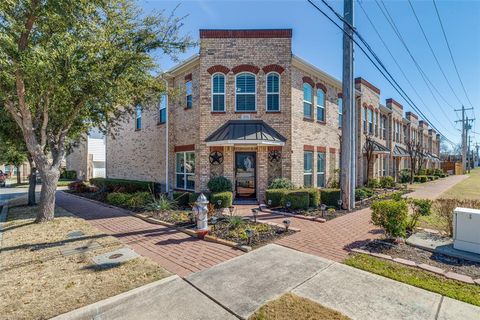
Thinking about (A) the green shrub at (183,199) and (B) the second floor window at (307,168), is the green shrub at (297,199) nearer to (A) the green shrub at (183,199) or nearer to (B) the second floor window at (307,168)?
(B) the second floor window at (307,168)

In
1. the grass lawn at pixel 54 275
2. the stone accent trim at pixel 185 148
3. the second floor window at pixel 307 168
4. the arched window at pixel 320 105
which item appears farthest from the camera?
the arched window at pixel 320 105

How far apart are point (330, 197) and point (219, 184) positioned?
5.24 metres

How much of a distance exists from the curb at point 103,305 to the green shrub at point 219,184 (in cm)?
744

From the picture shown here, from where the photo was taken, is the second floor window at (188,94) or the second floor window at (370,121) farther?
the second floor window at (370,121)

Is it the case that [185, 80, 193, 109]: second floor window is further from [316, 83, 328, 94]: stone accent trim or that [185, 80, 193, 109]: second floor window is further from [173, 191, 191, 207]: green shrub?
[316, 83, 328, 94]: stone accent trim

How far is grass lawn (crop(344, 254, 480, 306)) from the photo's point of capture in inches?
159

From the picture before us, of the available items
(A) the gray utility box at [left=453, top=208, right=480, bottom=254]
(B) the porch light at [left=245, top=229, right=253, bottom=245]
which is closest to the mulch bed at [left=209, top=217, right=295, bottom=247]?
A: (B) the porch light at [left=245, top=229, right=253, bottom=245]

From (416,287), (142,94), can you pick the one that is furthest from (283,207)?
(142,94)

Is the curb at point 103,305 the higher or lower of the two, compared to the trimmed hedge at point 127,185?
lower

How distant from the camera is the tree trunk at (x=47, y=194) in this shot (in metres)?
8.88

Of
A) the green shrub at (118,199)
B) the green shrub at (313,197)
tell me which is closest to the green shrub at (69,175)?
the green shrub at (118,199)

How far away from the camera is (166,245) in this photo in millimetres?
6508

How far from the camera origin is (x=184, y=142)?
13977 mm

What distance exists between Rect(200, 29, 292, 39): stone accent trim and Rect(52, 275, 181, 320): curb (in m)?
11.7
